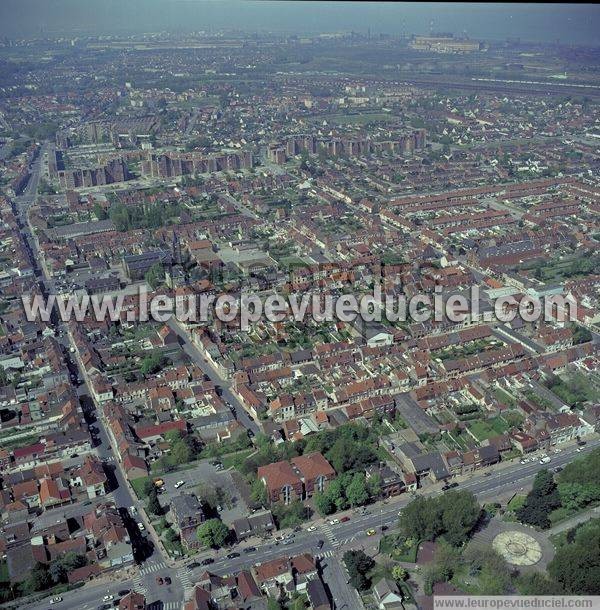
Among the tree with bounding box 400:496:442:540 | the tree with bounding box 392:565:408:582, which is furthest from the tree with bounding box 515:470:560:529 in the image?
the tree with bounding box 392:565:408:582

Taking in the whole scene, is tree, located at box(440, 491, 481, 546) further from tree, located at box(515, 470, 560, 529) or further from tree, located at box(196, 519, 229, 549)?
tree, located at box(196, 519, 229, 549)

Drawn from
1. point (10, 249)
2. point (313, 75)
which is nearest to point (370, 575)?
point (10, 249)

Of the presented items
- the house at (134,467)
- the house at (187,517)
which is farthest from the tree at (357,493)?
the house at (134,467)

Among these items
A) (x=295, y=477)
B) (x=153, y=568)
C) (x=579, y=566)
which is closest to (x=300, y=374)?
(x=295, y=477)

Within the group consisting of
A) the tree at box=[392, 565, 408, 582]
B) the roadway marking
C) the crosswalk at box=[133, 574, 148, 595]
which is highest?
the tree at box=[392, 565, 408, 582]

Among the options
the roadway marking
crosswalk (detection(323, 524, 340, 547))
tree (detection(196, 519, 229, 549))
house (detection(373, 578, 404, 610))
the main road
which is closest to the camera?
house (detection(373, 578, 404, 610))
